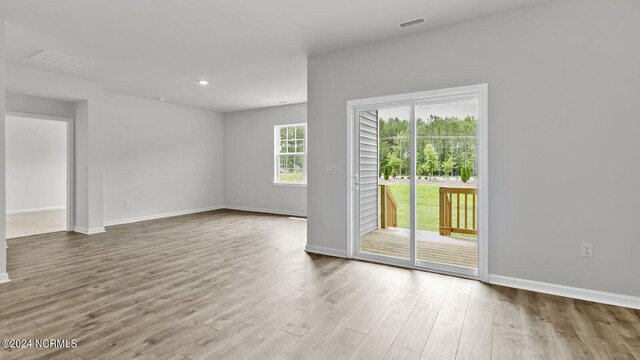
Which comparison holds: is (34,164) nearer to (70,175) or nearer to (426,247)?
(70,175)

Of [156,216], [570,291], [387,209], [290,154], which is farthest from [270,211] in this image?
[570,291]

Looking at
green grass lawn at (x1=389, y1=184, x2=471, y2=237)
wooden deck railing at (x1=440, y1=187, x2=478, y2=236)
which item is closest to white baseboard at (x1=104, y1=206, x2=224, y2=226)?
green grass lawn at (x1=389, y1=184, x2=471, y2=237)

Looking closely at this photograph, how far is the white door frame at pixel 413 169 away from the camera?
10.2 feet

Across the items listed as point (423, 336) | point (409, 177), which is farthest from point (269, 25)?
point (423, 336)

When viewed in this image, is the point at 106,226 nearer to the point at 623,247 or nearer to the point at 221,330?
the point at 221,330

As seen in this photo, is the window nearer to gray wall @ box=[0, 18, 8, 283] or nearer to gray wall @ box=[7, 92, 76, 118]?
gray wall @ box=[7, 92, 76, 118]

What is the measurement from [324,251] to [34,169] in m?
8.93

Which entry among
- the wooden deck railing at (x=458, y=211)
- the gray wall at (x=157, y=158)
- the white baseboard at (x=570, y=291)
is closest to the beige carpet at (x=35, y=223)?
the gray wall at (x=157, y=158)

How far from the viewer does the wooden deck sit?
3.48 metres

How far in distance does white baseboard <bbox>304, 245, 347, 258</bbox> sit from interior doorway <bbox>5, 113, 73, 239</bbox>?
622 cm

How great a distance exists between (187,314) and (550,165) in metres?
3.39

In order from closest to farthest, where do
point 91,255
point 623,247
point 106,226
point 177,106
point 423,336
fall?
point 423,336 → point 623,247 → point 91,255 → point 106,226 → point 177,106

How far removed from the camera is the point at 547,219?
286 centimetres

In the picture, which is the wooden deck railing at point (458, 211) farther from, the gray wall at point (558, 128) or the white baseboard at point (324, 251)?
the white baseboard at point (324, 251)
